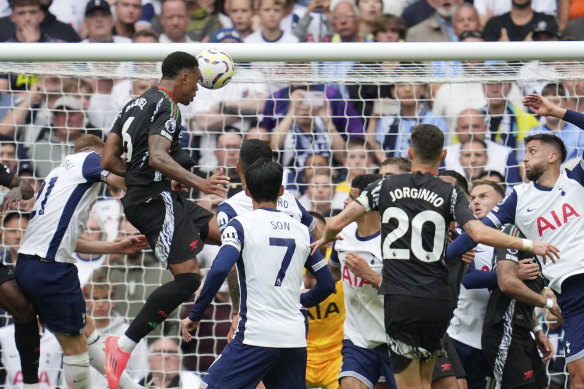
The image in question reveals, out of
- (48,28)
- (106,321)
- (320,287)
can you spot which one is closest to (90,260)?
(106,321)

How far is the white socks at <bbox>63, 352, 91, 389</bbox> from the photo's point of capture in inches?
280

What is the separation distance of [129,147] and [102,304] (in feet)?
9.55

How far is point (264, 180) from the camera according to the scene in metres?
5.50

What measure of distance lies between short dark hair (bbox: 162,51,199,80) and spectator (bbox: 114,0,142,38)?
445 centimetres

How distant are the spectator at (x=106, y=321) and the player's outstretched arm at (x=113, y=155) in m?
2.41

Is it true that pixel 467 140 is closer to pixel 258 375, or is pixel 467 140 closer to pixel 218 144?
pixel 218 144

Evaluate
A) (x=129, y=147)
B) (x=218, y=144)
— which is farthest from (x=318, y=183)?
(x=129, y=147)

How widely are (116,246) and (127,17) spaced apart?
13.8ft

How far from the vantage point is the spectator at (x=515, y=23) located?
10.4 meters

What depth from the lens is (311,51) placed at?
7.51 m

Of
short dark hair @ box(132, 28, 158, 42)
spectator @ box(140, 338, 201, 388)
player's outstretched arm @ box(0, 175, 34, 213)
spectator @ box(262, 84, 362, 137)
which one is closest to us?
player's outstretched arm @ box(0, 175, 34, 213)

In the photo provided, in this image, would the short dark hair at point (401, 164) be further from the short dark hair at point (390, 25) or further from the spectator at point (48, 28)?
the spectator at point (48, 28)

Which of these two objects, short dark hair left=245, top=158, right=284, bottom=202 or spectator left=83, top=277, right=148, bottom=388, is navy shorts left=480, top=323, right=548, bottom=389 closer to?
short dark hair left=245, top=158, right=284, bottom=202

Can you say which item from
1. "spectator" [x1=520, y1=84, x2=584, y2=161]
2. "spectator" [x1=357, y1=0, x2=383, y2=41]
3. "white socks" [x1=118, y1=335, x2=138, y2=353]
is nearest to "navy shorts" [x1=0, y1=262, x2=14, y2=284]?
"white socks" [x1=118, y1=335, x2=138, y2=353]
